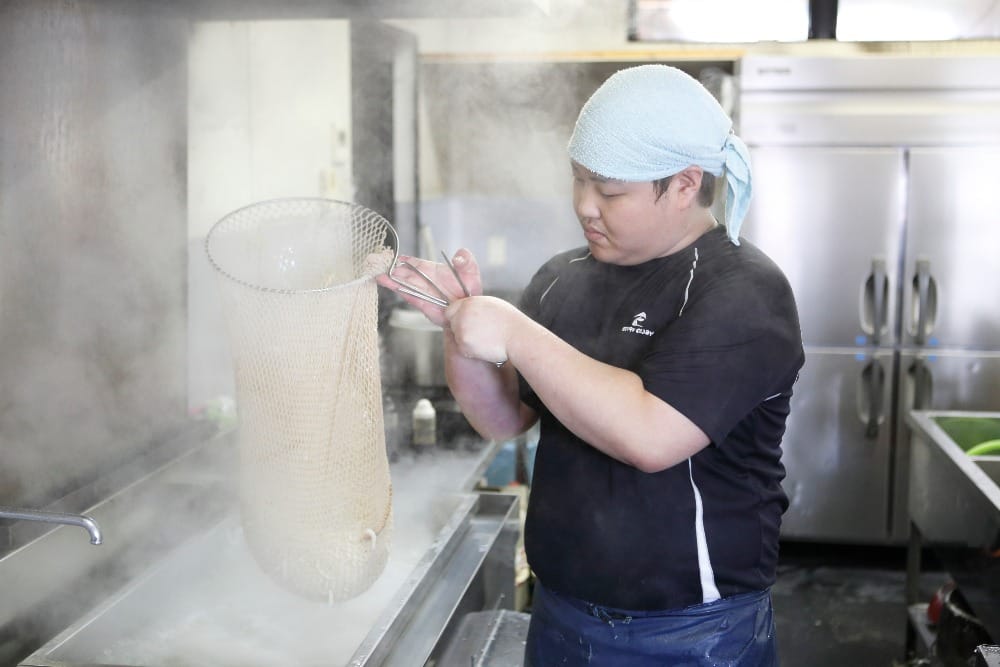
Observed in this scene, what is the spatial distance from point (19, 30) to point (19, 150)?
0.68 feet

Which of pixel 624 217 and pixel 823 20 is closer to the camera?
pixel 624 217

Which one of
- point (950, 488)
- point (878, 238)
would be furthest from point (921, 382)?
point (950, 488)

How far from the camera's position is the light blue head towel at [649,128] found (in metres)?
1.40

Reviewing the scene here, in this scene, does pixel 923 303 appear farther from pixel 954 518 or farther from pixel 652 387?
pixel 652 387

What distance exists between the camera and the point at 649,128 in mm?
1398

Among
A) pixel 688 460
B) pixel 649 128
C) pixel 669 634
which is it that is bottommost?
pixel 669 634

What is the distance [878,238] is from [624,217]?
301 centimetres

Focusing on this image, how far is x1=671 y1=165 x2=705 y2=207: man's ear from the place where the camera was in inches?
57.5

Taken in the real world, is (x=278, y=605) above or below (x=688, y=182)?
below

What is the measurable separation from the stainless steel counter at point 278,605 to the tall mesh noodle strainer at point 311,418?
154mm

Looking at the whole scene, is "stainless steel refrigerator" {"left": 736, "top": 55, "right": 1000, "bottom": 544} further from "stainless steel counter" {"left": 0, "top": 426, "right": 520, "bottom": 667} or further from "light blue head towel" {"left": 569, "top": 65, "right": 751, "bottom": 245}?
"light blue head towel" {"left": 569, "top": 65, "right": 751, "bottom": 245}

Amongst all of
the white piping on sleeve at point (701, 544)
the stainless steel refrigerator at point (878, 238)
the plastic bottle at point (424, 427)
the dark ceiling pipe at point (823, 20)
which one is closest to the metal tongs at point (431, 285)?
the white piping on sleeve at point (701, 544)

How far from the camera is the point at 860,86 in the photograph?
4074mm

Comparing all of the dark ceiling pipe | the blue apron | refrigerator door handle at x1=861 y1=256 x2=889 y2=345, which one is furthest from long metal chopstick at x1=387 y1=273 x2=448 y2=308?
the dark ceiling pipe
